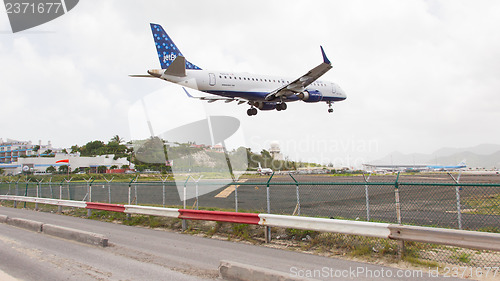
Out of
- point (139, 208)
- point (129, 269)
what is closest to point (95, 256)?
point (129, 269)

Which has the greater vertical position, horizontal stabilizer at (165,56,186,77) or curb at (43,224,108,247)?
horizontal stabilizer at (165,56,186,77)

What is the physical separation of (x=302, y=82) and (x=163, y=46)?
1273 cm

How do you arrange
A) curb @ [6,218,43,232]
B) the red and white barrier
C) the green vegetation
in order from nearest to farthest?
the red and white barrier → the green vegetation → curb @ [6,218,43,232]

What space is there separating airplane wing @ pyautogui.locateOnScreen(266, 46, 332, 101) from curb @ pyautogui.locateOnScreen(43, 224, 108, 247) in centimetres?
2001

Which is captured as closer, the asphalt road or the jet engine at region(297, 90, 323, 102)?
the asphalt road

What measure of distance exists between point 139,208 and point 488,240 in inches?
453

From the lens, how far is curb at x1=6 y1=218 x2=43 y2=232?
1262cm

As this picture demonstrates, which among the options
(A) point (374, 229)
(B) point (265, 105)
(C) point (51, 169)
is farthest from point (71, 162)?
(A) point (374, 229)

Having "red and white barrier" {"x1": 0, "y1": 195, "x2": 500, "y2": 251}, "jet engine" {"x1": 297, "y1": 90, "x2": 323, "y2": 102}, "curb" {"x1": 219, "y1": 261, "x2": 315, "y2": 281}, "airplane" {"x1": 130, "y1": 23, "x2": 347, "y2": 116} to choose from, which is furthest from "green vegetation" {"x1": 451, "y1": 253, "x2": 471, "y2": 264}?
"jet engine" {"x1": 297, "y1": 90, "x2": 323, "y2": 102}

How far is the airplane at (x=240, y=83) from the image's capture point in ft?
95.7

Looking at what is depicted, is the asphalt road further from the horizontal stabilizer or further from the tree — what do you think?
the tree

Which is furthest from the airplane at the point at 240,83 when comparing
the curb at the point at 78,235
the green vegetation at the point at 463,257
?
the green vegetation at the point at 463,257

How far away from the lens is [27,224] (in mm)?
13359

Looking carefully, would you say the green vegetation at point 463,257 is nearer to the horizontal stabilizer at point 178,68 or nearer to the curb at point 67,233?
the curb at point 67,233
